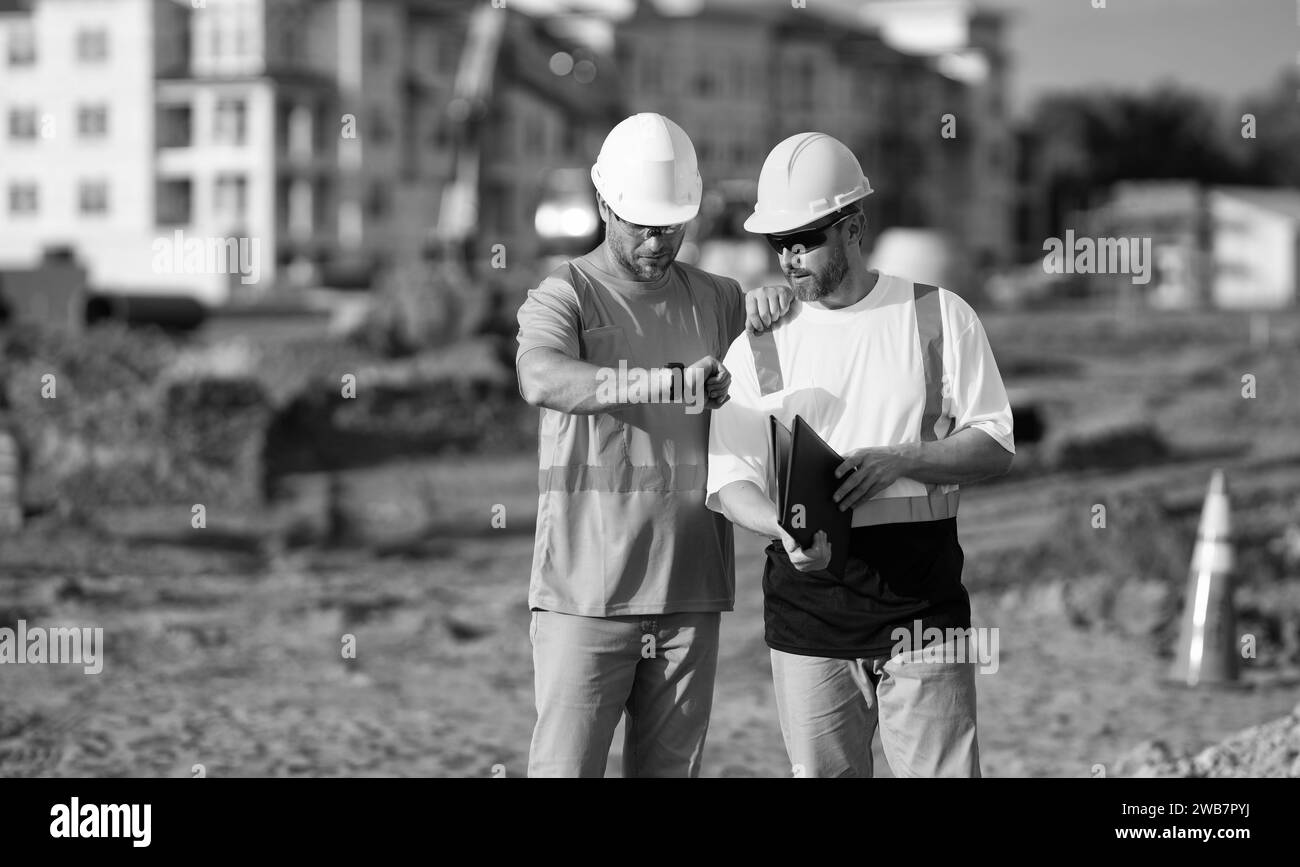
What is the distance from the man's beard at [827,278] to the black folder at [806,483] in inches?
13.3

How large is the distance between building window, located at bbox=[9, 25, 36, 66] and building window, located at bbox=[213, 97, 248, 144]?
230 inches

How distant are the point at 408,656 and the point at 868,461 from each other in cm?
581

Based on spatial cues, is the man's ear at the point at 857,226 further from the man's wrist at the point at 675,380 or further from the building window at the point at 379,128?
the building window at the point at 379,128

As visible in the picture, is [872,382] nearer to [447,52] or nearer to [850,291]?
[850,291]

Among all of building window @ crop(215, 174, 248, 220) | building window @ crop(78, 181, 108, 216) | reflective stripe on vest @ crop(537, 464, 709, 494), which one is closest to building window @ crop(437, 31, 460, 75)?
building window @ crop(215, 174, 248, 220)

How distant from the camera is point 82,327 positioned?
880 inches

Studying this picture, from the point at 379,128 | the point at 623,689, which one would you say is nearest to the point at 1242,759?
the point at 623,689

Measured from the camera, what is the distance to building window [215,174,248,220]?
5409cm

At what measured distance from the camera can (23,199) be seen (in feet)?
179

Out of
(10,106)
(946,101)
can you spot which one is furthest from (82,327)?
(946,101)

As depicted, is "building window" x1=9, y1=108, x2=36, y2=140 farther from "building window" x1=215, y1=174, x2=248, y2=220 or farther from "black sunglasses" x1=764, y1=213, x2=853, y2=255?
"black sunglasses" x1=764, y1=213, x2=853, y2=255

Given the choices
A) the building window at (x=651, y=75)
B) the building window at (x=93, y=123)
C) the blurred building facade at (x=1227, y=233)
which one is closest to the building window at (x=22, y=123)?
the building window at (x=93, y=123)
